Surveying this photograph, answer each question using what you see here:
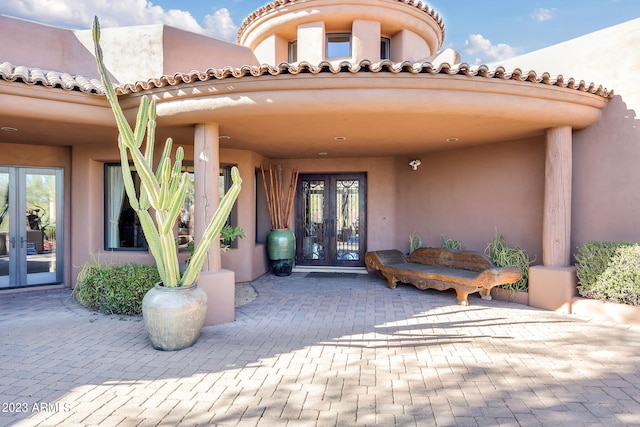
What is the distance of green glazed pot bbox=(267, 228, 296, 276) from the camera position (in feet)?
29.5

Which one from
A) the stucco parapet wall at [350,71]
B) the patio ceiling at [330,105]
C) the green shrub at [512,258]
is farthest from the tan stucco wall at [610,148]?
the stucco parapet wall at [350,71]

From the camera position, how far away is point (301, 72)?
4.84 meters

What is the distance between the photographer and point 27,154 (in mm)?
7547

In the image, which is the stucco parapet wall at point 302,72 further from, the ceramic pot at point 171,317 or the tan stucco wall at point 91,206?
the ceramic pot at point 171,317

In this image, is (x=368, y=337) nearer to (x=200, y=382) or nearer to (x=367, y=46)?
(x=200, y=382)

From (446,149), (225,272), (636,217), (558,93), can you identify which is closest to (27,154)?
(225,272)

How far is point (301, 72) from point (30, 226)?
21.6 ft

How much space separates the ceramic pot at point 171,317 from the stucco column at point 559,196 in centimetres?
550

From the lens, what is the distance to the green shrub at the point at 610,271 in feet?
17.3

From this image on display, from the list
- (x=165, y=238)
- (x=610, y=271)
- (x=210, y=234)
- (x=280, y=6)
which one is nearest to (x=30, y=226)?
(x=165, y=238)

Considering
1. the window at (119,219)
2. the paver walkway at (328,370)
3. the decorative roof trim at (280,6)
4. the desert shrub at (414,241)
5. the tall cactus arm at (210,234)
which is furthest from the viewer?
the decorative roof trim at (280,6)

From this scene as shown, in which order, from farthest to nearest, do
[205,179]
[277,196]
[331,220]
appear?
[331,220]
[277,196]
[205,179]

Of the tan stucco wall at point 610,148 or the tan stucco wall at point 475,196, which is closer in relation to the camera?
the tan stucco wall at point 610,148

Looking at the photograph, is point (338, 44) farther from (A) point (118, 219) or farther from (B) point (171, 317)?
(B) point (171, 317)
